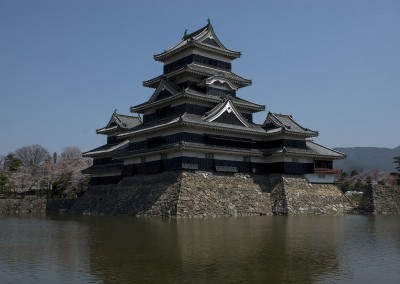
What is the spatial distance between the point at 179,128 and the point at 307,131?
13.2 metres

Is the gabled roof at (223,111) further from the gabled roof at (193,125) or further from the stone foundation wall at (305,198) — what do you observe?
the stone foundation wall at (305,198)

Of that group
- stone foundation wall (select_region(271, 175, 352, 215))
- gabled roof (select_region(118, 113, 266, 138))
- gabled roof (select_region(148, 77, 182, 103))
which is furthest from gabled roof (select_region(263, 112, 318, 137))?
gabled roof (select_region(148, 77, 182, 103))

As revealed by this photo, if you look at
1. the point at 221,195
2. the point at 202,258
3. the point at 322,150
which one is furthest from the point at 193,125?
the point at 202,258

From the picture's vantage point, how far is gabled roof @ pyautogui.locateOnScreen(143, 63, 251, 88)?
4022 centimetres

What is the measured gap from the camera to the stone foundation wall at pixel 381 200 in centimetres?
4003

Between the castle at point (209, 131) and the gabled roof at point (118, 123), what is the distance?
4.61m

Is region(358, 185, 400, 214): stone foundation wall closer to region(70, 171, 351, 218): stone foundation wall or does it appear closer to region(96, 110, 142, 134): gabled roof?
region(70, 171, 351, 218): stone foundation wall

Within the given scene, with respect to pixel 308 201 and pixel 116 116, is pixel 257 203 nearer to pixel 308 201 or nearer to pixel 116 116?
pixel 308 201

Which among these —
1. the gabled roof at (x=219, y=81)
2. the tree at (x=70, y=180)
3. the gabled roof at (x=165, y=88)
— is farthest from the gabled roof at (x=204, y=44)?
the tree at (x=70, y=180)

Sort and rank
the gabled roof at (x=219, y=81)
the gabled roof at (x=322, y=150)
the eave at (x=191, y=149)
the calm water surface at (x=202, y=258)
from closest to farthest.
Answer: the calm water surface at (x=202, y=258), the eave at (x=191, y=149), the gabled roof at (x=219, y=81), the gabled roof at (x=322, y=150)

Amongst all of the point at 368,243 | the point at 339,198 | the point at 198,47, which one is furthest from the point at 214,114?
the point at 368,243

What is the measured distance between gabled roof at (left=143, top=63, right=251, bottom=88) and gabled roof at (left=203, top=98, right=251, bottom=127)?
3971mm

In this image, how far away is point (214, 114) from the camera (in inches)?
1492

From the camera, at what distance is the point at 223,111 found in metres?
38.4
